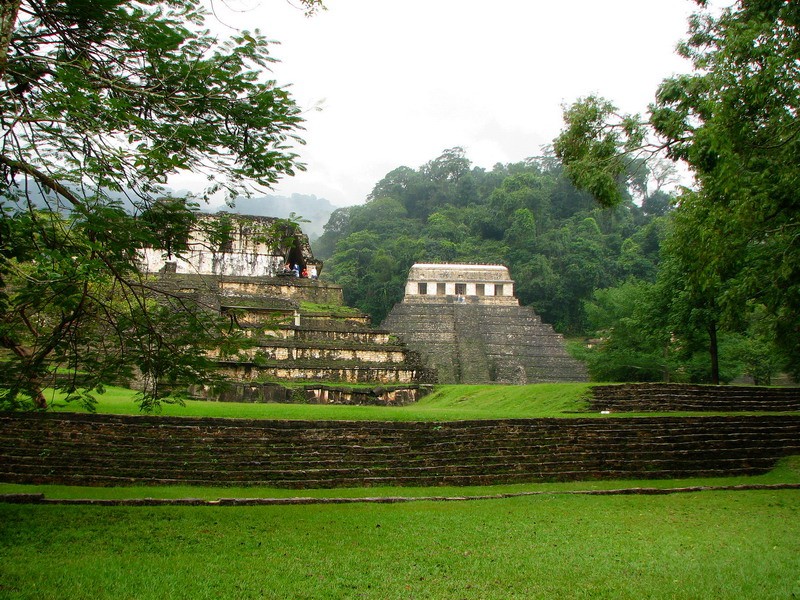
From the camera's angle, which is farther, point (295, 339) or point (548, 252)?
point (548, 252)

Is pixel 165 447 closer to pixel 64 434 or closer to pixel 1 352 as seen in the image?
pixel 64 434

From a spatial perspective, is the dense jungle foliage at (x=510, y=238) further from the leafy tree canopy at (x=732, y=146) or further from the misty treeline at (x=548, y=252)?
the leafy tree canopy at (x=732, y=146)

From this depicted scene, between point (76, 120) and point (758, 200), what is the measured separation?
784 cm

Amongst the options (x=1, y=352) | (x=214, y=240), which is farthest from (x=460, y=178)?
(x=214, y=240)

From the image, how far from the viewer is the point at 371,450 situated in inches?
443

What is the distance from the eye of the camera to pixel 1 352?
14352mm

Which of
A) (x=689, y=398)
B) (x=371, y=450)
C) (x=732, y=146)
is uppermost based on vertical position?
(x=732, y=146)

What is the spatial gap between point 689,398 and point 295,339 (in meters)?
11.2

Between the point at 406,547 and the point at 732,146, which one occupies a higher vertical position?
the point at 732,146

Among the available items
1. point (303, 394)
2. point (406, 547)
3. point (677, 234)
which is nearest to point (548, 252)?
point (303, 394)

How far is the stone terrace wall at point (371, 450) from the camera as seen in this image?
988cm

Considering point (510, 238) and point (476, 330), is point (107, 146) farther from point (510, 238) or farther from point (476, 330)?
point (510, 238)

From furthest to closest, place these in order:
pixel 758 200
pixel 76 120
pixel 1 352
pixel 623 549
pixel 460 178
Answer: pixel 460 178 < pixel 1 352 < pixel 758 200 < pixel 623 549 < pixel 76 120

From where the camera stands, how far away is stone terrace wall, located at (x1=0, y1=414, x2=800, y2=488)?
9.88 metres
